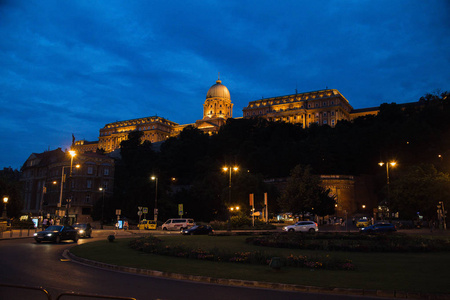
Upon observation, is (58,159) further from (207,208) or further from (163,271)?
(163,271)

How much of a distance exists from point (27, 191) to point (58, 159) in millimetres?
17302

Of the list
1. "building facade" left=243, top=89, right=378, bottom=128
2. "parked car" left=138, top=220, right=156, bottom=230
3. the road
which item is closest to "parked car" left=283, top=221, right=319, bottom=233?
"parked car" left=138, top=220, right=156, bottom=230

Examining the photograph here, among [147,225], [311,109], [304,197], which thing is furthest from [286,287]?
[311,109]

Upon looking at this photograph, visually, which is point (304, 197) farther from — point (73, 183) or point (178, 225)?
point (73, 183)

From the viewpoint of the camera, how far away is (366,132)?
99.3m

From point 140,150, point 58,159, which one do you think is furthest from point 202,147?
point 58,159

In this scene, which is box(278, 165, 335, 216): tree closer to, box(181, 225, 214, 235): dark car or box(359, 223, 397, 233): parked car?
box(359, 223, 397, 233): parked car

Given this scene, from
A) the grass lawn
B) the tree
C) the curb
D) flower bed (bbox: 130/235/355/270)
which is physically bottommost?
the curb

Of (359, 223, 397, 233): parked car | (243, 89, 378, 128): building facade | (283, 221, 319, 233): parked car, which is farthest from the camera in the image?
(243, 89, 378, 128): building facade

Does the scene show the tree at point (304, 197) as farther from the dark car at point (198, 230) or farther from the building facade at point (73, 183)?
the building facade at point (73, 183)

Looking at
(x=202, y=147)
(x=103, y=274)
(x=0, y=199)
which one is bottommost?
(x=103, y=274)

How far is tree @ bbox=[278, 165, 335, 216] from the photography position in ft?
200

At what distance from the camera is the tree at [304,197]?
60906mm

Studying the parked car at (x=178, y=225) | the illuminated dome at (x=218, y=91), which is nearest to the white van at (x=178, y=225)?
the parked car at (x=178, y=225)
